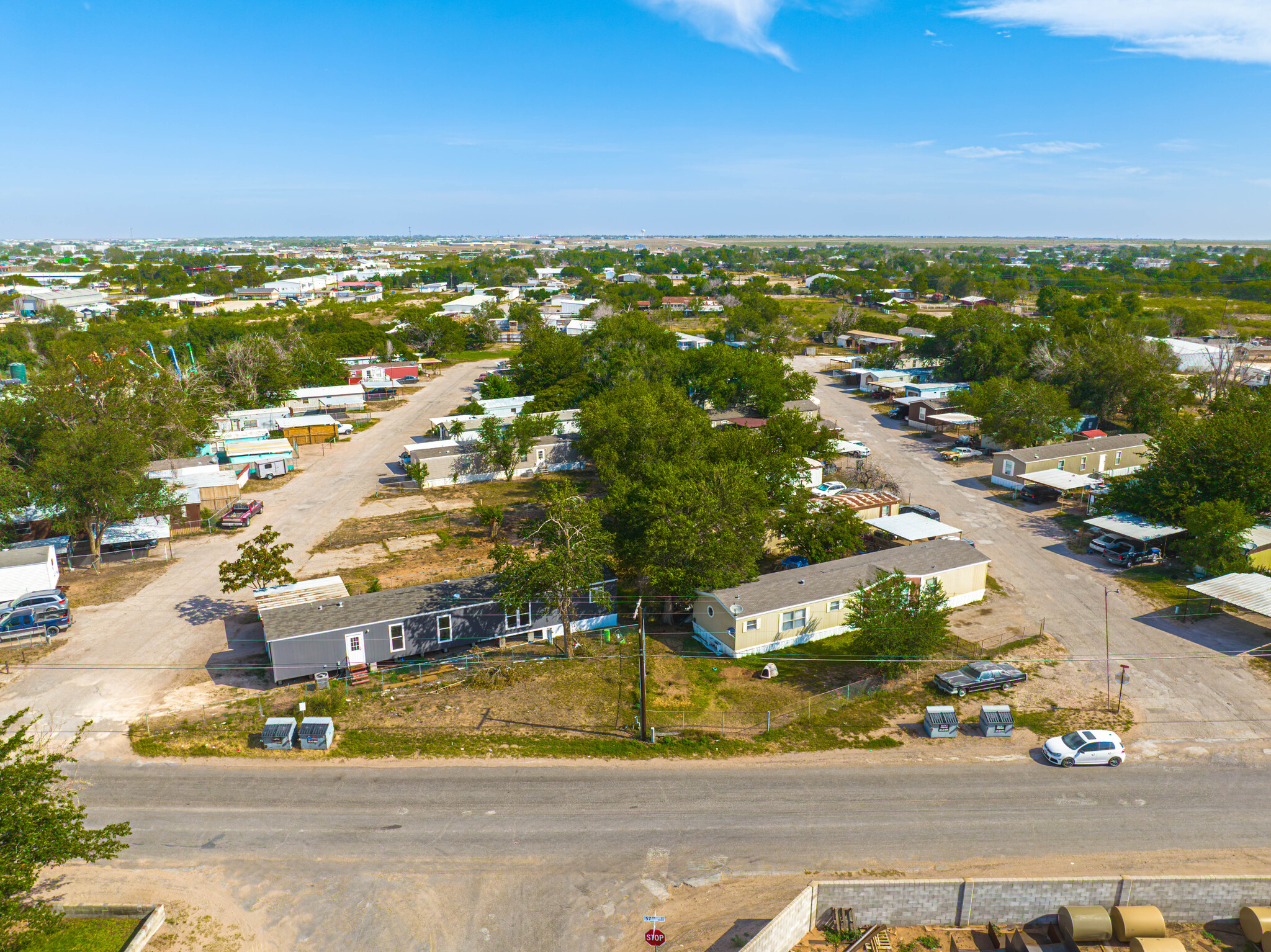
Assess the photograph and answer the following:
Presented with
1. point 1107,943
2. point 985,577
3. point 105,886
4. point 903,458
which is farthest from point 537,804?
point 903,458

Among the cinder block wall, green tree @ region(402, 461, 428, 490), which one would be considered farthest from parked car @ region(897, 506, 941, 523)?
green tree @ region(402, 461, 428, 490)

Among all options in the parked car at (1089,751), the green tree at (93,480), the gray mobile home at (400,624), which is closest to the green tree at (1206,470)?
the parked car at (1089,751)

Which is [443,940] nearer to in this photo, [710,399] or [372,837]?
[372,837]

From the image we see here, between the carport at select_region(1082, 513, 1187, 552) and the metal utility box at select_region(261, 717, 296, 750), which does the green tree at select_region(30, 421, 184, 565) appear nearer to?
the metal utility box at select_region(261, 717, 296, 750)

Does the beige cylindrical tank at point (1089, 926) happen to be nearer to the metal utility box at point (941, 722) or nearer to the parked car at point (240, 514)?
the metal utility box at point (941, 722)

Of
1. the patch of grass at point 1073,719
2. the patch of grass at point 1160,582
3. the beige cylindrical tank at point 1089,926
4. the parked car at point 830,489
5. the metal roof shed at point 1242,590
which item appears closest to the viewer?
the beige cylindrical tank at point 1089,926

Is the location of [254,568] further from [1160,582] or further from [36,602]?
[1160,582]
